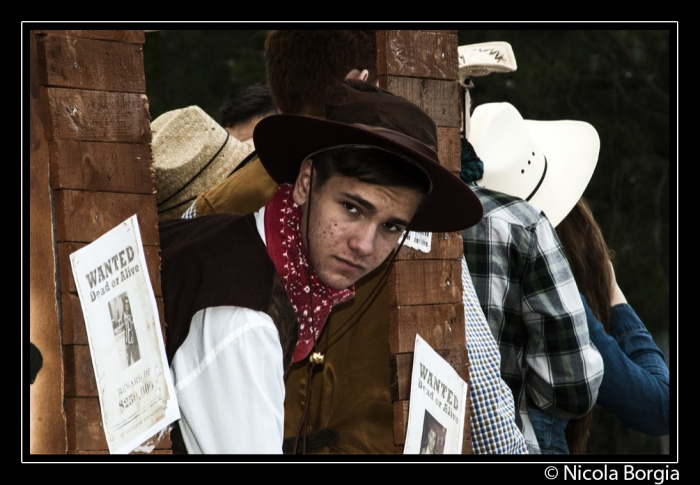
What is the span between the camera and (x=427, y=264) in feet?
8.73

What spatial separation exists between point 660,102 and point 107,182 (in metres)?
8.39

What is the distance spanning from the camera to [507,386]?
2.91 metres

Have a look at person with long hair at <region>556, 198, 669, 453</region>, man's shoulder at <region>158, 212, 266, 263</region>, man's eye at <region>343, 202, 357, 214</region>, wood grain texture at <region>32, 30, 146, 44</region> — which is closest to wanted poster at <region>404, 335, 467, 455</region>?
man's eye at <region>343, 202, 357, 214</region>

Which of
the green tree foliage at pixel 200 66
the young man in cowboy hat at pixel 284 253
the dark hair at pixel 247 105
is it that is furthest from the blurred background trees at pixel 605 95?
the young man in cowboy hat at pixel 284 253

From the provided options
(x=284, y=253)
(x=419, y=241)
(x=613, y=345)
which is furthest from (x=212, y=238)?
(x=613, y=345)

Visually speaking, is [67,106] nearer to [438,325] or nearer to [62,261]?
[62,261]

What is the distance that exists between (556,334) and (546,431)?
0.34 m

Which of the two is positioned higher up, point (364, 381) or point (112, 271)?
point (112, 271)

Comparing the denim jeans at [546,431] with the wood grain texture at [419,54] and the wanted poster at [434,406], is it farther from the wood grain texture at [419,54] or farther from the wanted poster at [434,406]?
the wood grain texture at [419,54]

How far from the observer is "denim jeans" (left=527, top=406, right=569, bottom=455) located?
3070mm

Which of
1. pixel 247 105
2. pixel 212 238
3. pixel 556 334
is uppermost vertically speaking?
pixel 247 105

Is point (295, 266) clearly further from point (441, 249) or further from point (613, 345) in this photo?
point (613, 345)

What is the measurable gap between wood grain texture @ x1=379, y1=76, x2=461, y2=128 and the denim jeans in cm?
94

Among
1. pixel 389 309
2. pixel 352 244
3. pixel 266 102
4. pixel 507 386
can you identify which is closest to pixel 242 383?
pixel 352 244
